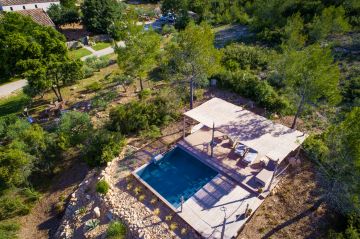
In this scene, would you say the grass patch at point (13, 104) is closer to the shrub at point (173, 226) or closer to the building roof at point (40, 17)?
the building roof at point (40, 17)

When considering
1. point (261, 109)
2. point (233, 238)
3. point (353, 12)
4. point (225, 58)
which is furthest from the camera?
point (353, 12)

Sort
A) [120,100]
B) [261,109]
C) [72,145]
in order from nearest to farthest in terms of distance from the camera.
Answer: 1. [72,145]
2. [261,109]
3. [120,100]

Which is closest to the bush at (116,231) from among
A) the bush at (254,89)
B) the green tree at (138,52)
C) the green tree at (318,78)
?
the green tree at (138,52)

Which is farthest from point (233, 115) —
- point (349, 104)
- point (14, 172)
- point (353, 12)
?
point (353, 12)

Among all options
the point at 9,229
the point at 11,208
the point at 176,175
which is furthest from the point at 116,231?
the point at 11,208

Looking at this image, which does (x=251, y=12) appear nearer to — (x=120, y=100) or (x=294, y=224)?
(x=120, y=100)
